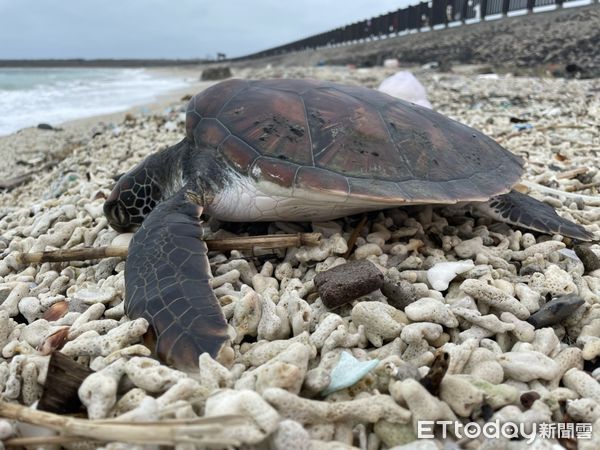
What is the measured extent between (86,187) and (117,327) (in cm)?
252

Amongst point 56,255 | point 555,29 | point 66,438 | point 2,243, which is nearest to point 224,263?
point 56,255

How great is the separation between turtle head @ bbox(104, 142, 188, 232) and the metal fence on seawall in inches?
885

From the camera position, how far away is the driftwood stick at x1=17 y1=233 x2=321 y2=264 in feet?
7.32

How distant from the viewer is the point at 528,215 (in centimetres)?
253

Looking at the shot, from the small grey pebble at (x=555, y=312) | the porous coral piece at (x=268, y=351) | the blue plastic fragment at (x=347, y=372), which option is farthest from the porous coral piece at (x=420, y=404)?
the small grey pebble at (x=555, y=312)

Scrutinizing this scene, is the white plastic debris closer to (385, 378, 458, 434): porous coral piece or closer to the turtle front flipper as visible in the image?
the turtle front flipper

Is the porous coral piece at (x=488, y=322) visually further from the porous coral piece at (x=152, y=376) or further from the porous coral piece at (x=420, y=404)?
the porous coral piece at (x=152, y=376)

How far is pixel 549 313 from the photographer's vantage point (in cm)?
171

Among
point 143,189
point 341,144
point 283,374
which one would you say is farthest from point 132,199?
point 283,374

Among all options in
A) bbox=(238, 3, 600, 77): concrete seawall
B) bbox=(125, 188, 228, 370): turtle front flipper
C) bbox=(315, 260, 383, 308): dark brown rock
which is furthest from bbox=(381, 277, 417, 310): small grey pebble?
bbox=(238, 3, 600, 77): concrete seawall

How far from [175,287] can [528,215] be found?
6.39 ft

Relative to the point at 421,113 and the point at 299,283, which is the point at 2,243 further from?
the point at 421,113
